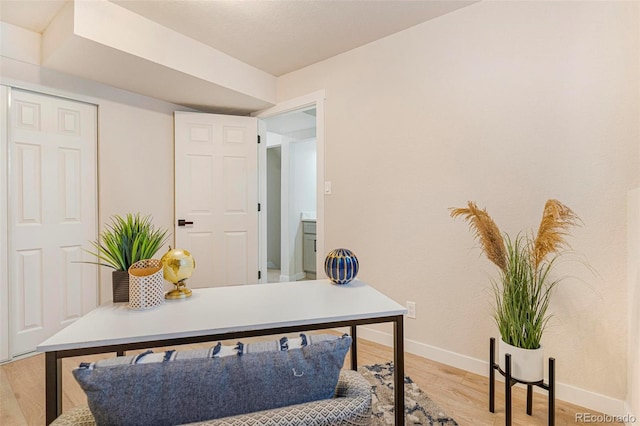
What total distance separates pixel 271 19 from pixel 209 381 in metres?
2.39

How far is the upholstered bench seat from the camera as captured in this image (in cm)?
65

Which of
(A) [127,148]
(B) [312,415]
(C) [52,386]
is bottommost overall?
(C) [52,386]

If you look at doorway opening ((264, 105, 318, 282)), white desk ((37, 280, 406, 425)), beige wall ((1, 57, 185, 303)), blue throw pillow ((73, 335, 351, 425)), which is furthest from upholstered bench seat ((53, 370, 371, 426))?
doorway opening ((264, 105, 318, 282))

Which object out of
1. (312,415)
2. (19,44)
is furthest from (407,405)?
(19,44)

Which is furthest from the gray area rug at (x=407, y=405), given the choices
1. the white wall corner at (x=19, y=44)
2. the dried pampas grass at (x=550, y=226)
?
the white wall corner at (x=19, y=44)

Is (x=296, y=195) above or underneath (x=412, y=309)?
above

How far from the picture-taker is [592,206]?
1740 millimetres

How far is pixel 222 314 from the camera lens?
1.22m

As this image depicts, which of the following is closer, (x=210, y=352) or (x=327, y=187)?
(x=210, y=352)

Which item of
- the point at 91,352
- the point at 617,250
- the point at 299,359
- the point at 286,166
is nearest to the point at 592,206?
the point at 617,250

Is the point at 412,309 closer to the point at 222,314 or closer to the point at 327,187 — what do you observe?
the point at 327,187

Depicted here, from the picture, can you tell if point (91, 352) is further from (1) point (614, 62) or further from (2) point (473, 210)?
(1) point (614, 62)

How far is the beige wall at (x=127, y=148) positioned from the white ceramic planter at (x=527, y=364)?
2.99 meters

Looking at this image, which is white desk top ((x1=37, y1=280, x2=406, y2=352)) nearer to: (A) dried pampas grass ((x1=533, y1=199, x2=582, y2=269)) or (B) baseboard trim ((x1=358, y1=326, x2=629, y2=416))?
(A) dried pampas grass ((x1=533, y1=199, x2=582, y2=269))
